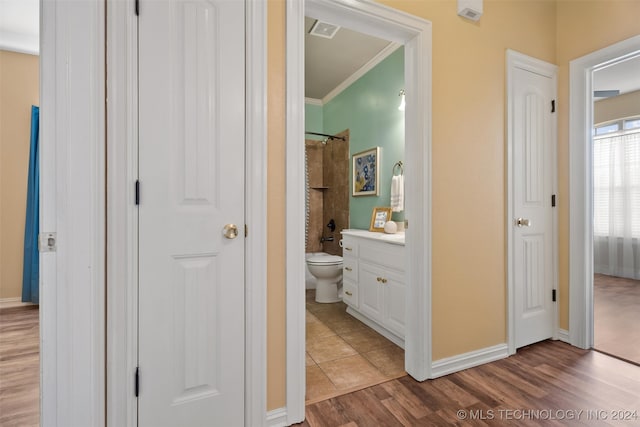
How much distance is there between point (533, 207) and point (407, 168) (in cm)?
113

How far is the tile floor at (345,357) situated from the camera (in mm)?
1761

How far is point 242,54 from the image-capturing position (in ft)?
4.39

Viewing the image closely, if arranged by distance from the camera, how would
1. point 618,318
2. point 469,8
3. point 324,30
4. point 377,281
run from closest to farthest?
point 469,8, point 377,281, point 324,30, point 618,318

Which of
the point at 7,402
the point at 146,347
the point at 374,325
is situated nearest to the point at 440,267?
the point at 374,325

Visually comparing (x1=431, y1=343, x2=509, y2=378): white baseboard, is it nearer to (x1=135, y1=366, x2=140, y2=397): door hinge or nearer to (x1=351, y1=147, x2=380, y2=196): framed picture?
(x1=135, y1=366, x2=140, y2=397): door hinge

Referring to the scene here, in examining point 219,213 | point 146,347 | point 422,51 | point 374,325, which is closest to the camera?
point 146,347

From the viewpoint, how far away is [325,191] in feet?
14.9

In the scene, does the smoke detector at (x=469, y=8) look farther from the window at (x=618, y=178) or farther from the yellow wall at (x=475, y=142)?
the window at (x=618, y=178)

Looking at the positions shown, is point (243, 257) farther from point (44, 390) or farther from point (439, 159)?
point (439, 159)

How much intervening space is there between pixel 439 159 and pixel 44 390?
2.13 m

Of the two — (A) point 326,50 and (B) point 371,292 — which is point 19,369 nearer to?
(B) point 371,292

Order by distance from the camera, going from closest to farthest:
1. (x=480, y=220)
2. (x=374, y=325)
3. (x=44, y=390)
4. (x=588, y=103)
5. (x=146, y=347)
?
(x=44, y=390), (x=146, y=347), (x=480, y=220), (x=588, y=103), (x=374, y=325)

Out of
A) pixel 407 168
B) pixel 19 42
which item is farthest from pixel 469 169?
pixel 19 42

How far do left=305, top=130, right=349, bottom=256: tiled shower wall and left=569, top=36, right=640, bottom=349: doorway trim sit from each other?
236 centimetres
